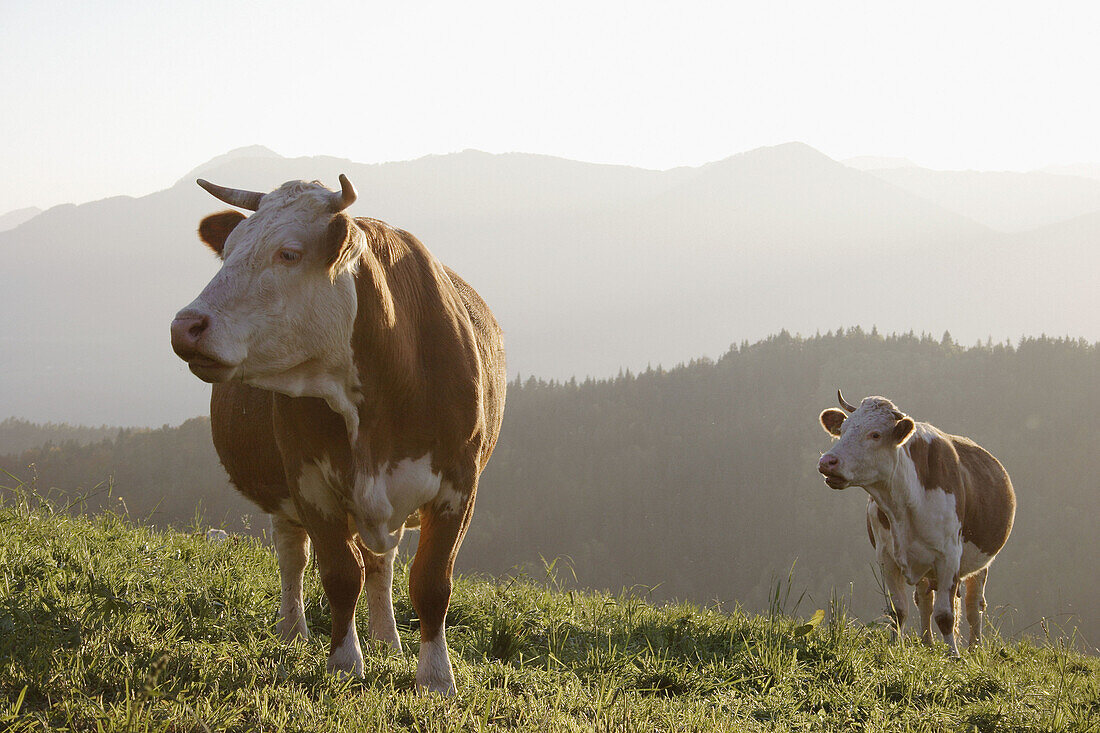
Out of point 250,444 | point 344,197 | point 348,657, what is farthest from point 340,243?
point 348,657

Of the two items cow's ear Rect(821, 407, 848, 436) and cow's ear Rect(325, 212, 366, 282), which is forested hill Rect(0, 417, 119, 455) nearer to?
cow's ear Rect(821, 407, 848, 436)

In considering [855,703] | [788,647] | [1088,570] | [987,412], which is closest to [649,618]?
[788,647]

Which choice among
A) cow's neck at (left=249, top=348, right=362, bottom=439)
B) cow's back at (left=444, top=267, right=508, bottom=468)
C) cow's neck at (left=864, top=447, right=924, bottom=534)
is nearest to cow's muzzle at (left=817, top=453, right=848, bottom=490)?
cow's neck at (left=864, top=447, right=924, bottom=534)

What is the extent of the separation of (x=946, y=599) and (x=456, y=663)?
6.04 metres

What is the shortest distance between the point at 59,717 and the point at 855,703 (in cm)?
409

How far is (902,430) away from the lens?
28.4 feet

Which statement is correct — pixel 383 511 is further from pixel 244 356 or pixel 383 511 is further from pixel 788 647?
pixel 788 647

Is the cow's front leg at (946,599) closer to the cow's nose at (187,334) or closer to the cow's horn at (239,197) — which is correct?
the cow's horn at (239,197)

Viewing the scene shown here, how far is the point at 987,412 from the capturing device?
12619 cm

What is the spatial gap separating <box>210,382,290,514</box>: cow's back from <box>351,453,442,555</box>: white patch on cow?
2.98 feet

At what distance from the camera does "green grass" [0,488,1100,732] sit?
3.32 meters

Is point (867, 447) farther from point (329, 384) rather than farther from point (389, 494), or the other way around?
point (329, 384)

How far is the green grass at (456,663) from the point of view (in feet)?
10.9

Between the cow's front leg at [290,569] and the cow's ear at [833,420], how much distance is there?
6.35 meters
